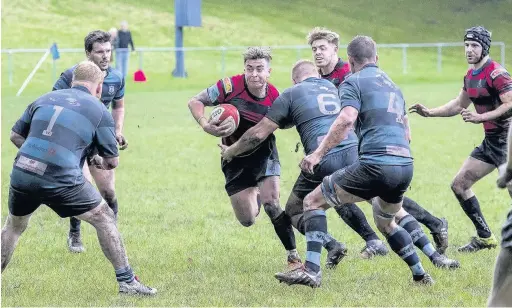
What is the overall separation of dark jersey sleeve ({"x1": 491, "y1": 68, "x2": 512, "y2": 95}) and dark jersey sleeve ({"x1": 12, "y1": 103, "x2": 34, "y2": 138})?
4.62m

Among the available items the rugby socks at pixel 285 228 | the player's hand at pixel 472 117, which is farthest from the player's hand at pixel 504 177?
the player's hand at pixel 472 117

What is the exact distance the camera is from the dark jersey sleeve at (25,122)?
787 cm

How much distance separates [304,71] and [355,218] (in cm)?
159

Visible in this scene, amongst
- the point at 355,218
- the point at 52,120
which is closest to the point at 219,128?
the point at 355,218

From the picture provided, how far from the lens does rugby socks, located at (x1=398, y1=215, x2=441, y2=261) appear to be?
9.14 meters

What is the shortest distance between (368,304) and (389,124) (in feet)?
4.75

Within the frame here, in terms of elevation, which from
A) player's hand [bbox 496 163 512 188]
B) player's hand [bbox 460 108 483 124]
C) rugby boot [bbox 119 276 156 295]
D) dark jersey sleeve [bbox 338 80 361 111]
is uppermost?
player's hand [bbox 496 163 512 188]

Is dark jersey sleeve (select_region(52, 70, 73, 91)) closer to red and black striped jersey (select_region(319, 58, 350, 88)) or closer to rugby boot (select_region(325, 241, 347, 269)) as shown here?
red and black striped jersey (select_region(319, 58, 350, 88))

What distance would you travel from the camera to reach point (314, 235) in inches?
332

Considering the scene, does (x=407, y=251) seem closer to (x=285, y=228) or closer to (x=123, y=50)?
(x=285, y=228)

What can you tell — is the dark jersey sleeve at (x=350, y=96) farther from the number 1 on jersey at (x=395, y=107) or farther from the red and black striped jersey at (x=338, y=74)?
the red and black striped jersey at (x=338, y=74)

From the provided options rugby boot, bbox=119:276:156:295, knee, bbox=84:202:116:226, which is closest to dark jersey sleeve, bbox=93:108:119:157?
knee, bbox=84:202:116:226

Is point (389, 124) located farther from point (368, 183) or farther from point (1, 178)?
point (1, 178)

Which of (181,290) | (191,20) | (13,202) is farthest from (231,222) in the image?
(191,20)
